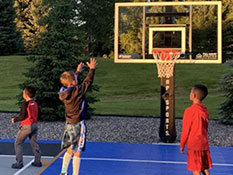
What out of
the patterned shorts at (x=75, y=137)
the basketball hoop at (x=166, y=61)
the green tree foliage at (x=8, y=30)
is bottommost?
the patterned shorts at (x=75, y=137)

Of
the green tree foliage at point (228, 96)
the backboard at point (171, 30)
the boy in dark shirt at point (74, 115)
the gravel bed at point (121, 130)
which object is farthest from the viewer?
the green tree foliage at point (228, 96)

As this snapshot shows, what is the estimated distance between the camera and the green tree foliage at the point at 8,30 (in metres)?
44.9

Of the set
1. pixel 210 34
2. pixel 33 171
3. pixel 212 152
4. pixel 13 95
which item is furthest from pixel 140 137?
pixel 13 95

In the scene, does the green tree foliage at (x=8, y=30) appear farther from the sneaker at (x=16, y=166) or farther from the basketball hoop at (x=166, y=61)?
the sneaker at (x=16, y=166)

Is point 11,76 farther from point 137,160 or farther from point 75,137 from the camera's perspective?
point 75,137

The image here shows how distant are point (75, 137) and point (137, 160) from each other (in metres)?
2.39

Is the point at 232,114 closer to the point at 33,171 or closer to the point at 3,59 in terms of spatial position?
the point at 33,171

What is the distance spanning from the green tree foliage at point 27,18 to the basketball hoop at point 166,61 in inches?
1901

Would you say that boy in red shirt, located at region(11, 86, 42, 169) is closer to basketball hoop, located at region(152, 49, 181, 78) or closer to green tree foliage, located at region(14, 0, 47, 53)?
basketball hoop, located at region(152, 49, 181, 78)

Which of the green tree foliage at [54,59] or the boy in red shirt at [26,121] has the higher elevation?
the green tree foliage at [54,59]

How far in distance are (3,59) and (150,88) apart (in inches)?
671

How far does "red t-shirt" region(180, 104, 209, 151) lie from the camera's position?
598 cm

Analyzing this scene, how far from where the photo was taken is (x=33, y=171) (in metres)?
7.70

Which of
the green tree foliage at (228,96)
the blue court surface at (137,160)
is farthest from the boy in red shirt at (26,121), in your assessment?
the green tree foliage at (228,96)
